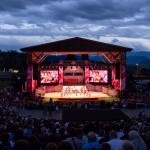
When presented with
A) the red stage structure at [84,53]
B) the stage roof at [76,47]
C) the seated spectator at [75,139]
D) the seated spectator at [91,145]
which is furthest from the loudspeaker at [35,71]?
the seated spectator at [91,145]

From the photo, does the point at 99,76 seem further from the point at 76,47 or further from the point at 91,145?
the point at 91,145

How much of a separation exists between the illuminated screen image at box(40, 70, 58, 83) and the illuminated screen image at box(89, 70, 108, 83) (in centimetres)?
386

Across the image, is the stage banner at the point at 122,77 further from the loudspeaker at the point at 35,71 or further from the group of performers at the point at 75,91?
the loudspeaker at the point at 35,71

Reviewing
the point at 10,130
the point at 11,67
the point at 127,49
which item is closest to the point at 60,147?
the point at 10,130

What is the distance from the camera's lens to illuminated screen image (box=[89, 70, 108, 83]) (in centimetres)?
4822

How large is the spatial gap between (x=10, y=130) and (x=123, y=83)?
3546 cm

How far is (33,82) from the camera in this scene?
155 ft

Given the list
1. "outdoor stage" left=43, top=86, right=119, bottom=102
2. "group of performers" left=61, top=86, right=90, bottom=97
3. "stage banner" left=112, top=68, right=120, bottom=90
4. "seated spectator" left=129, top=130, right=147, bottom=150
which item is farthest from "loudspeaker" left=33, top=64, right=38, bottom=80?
"seated spectator" left=129, top=130, right=147, bottom=150

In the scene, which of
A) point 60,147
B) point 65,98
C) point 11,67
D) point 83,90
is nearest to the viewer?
point 60,147

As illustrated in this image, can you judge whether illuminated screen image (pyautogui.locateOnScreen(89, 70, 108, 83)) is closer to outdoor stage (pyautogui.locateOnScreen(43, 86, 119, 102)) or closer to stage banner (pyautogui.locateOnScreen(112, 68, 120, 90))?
stage banner (pyautogui.locateOnScreen(112, 68, 120, 90))

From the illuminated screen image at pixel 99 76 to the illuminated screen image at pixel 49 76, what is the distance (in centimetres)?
386

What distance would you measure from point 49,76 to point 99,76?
17.4 ft

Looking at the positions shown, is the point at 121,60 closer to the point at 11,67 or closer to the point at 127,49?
the point at 127,49

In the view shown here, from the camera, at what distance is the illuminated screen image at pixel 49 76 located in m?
48.1
